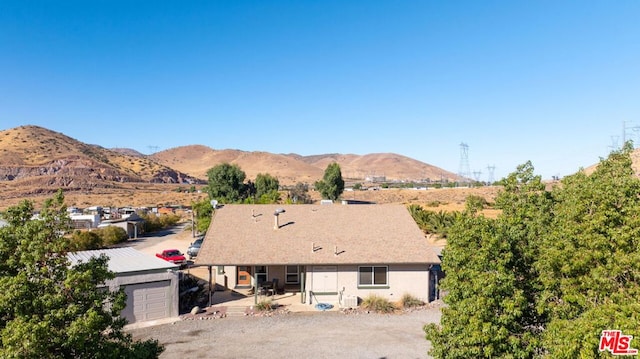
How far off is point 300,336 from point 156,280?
8.38 metres

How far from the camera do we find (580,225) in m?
10.1

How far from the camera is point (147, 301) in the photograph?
20047 millimetres

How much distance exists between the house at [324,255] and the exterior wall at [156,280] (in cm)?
176

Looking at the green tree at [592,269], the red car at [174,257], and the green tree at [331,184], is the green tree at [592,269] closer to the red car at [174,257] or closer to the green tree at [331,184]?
the red car at [174,257]

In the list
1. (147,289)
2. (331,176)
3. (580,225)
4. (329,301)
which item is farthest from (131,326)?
(331,176)

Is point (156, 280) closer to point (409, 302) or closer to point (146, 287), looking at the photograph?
point (146, 287)

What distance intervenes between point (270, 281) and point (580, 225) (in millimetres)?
18733

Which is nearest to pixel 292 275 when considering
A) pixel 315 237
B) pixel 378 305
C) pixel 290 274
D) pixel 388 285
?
pixel 290 274

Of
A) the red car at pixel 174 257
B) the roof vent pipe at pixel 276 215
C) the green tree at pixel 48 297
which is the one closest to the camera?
the green tree at pixel 48 297

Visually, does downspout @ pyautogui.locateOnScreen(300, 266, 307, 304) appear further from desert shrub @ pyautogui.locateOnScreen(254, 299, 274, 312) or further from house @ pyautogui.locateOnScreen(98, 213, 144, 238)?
house @ pyautogui.locateOnScreen(98, 213, 144, 238)

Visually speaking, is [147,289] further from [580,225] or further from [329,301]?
[580,225]

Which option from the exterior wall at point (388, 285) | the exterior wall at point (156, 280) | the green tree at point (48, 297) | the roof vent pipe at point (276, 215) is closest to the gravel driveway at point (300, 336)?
the exterior wall at point (156, 280)

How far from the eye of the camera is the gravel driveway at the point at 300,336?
16500 millimetres

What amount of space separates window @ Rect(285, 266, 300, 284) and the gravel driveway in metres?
4.06
